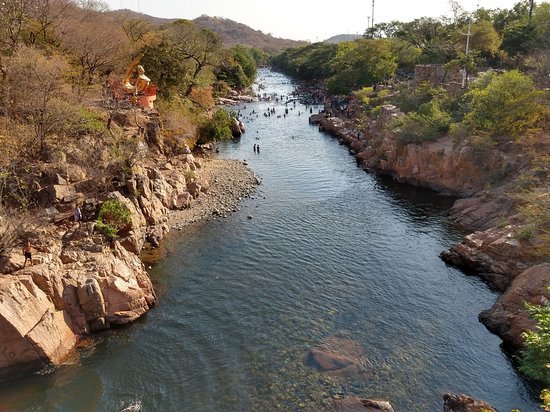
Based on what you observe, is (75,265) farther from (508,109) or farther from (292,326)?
(508,109)

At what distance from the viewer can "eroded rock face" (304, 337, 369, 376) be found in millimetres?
17250

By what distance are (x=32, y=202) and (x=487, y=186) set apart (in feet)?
102

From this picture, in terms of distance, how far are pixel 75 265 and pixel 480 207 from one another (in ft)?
88.1

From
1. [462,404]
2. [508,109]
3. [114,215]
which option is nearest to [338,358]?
[462,404]

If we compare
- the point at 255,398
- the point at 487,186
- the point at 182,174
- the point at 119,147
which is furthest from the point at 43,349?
the point at 487,186

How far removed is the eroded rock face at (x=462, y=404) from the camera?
1453cm

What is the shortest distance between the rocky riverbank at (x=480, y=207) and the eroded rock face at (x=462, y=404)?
5.15 m

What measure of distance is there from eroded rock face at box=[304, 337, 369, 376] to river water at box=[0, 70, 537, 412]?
314 millimetres

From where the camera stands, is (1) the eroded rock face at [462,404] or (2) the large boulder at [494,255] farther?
(2) the large boulder at [494,255]

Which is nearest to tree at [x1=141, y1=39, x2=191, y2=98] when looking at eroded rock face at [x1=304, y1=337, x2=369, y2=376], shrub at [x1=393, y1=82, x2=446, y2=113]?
shrub at [x1=393, y1=82, x2=446, y2=113]

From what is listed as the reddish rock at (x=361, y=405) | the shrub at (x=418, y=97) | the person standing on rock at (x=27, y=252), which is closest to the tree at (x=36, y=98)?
the person standing on rock at (x=27, y=252)

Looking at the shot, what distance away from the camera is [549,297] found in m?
18.3

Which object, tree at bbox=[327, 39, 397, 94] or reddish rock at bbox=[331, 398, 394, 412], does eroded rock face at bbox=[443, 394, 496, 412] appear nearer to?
reddish rock at bbox=[331, 398, 394, 412]

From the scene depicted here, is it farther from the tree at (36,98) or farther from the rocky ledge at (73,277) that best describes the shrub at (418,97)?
the tree at (36,98)
